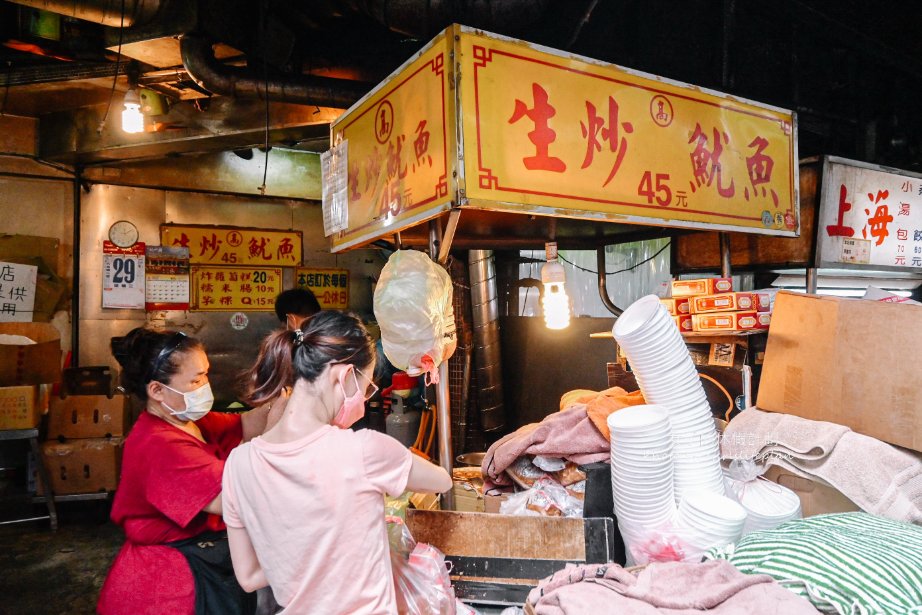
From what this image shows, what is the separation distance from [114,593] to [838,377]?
12.6 feet

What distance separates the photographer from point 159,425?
8.72 ft

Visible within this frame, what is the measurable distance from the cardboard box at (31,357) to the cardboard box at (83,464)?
0.84 m

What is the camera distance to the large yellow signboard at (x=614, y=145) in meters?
2.50

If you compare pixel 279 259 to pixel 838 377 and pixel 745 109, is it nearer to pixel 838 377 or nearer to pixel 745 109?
pixel 745 109

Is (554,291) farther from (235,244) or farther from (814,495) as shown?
(235,244)

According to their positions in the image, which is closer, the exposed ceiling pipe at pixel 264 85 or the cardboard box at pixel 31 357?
the exposed ceiling pipe at pixel 264 85

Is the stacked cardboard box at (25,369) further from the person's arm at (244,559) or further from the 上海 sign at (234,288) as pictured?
the person's arm at (244,559)

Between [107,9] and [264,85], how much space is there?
1.41 metres

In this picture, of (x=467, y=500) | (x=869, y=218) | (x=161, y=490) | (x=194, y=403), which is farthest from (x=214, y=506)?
(x=869, y=218)

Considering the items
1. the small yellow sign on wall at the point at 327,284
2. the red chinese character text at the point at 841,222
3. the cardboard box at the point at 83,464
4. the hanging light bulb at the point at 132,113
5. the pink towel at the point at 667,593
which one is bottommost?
the cardboard box at the point at 83,464

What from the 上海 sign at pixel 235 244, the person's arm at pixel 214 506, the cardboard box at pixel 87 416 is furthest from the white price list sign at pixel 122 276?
the person's arm at pixel 214 506

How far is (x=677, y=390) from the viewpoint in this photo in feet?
8.97

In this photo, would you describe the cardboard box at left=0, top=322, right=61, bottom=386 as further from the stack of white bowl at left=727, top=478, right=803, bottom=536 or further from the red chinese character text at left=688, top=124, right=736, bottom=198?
the stack of white bowl at left=727, top=478, right=803, bottom=536

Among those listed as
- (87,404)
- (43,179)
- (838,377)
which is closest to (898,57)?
(838,377)
